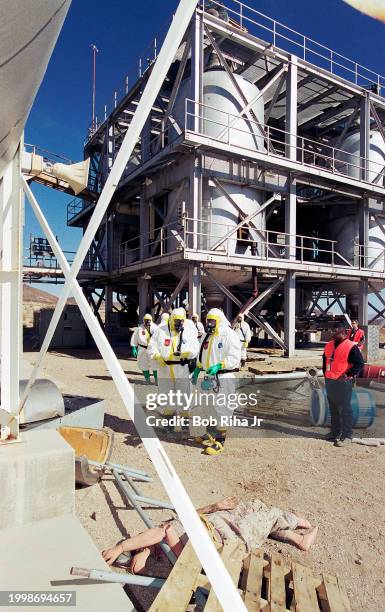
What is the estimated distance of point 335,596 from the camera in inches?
98.2

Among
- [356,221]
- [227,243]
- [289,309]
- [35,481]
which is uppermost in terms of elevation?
[356,221]

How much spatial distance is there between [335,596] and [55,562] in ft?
Result: 6.53

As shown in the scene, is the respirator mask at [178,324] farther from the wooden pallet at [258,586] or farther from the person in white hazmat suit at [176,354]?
the wooden pallet at [258,586]

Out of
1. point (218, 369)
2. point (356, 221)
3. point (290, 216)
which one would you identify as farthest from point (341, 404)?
point (356, 221)

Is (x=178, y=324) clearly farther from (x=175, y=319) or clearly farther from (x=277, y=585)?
(x=277, y=585)

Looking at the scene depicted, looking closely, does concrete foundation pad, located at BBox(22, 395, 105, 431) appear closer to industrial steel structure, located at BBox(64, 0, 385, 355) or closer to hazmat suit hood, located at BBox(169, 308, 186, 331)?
hazmat suit hood, located at BBox(169, 308, 186, 331)

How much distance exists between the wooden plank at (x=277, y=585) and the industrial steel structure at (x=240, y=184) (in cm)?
1047

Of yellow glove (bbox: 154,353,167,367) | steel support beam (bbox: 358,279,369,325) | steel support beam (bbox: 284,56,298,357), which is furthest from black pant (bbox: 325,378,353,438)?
steel support beam (bbox: 358,279,369,325)

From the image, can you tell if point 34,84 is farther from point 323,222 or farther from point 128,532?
point 323,222

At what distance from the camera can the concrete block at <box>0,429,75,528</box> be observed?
2.90 metres

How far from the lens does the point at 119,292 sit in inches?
962

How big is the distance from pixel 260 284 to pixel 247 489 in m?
15.1

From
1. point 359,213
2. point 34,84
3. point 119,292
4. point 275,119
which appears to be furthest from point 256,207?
point 34,84

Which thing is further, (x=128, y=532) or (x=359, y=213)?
(x=359, y=213)
